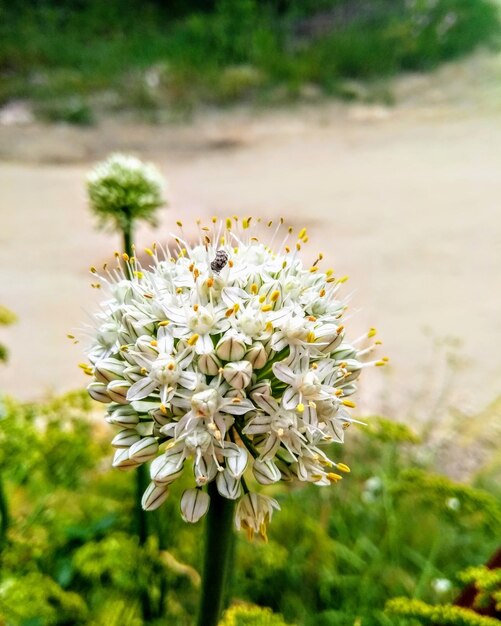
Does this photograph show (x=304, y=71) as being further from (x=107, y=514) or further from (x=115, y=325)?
(x=115, y=325)

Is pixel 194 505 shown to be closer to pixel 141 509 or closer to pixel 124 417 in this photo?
pixel 124 417

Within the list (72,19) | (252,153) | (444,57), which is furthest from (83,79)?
(444,57)

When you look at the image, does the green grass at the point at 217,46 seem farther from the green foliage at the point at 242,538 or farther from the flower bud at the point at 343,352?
the flower bud at the point at 343,352

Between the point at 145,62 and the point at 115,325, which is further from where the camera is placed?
the point at 145,62

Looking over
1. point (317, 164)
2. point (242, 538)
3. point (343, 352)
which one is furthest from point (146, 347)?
point (317, 164)

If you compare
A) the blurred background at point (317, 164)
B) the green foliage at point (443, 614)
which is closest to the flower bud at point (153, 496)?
the green foliage at point (443, 614)

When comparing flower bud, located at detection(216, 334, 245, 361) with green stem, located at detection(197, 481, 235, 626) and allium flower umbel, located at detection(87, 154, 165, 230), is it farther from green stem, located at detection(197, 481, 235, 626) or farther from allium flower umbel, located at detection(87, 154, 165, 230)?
allium flower umbel, located at detection(87, 154, 165, 230)

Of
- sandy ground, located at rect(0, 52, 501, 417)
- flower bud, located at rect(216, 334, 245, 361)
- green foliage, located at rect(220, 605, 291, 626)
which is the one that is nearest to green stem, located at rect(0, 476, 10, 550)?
green foliage, located at rect(220, 605, 291, 626)
